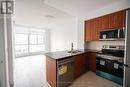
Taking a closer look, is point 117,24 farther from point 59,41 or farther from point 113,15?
point 59,41

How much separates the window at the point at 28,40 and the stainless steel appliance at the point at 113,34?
243 inches

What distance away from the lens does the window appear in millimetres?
6969

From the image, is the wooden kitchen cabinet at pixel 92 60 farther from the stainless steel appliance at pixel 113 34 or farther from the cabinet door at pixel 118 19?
the cabinet door at pixel 118 19

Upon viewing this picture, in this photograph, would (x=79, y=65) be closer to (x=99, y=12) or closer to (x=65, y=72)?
(x=65, y=72)

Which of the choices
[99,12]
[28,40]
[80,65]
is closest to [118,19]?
[99,12]

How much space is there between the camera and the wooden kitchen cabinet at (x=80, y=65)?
2.98 metres

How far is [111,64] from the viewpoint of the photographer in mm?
2824

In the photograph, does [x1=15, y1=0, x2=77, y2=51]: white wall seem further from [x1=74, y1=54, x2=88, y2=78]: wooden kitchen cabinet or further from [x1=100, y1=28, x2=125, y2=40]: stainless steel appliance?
[x1=100, y1=28, x2=125, y2=40]: stainless steel appliance

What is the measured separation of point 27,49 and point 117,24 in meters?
6.94

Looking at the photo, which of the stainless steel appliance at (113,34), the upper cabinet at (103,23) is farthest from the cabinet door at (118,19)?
the stainless steel appliance at (113,34)

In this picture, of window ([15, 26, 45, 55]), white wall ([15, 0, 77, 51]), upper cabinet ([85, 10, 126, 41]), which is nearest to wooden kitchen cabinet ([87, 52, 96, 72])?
upper cabinet ([85, 10, 126, 41])

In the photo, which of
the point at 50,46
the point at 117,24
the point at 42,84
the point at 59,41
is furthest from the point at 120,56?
the point at 50,46

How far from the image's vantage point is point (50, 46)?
863 cm

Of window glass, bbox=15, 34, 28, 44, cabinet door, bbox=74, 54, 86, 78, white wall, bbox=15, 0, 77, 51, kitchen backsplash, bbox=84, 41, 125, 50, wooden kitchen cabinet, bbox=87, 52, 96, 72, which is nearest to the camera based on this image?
cabinet door, bbox=74, 54, 86, 78
